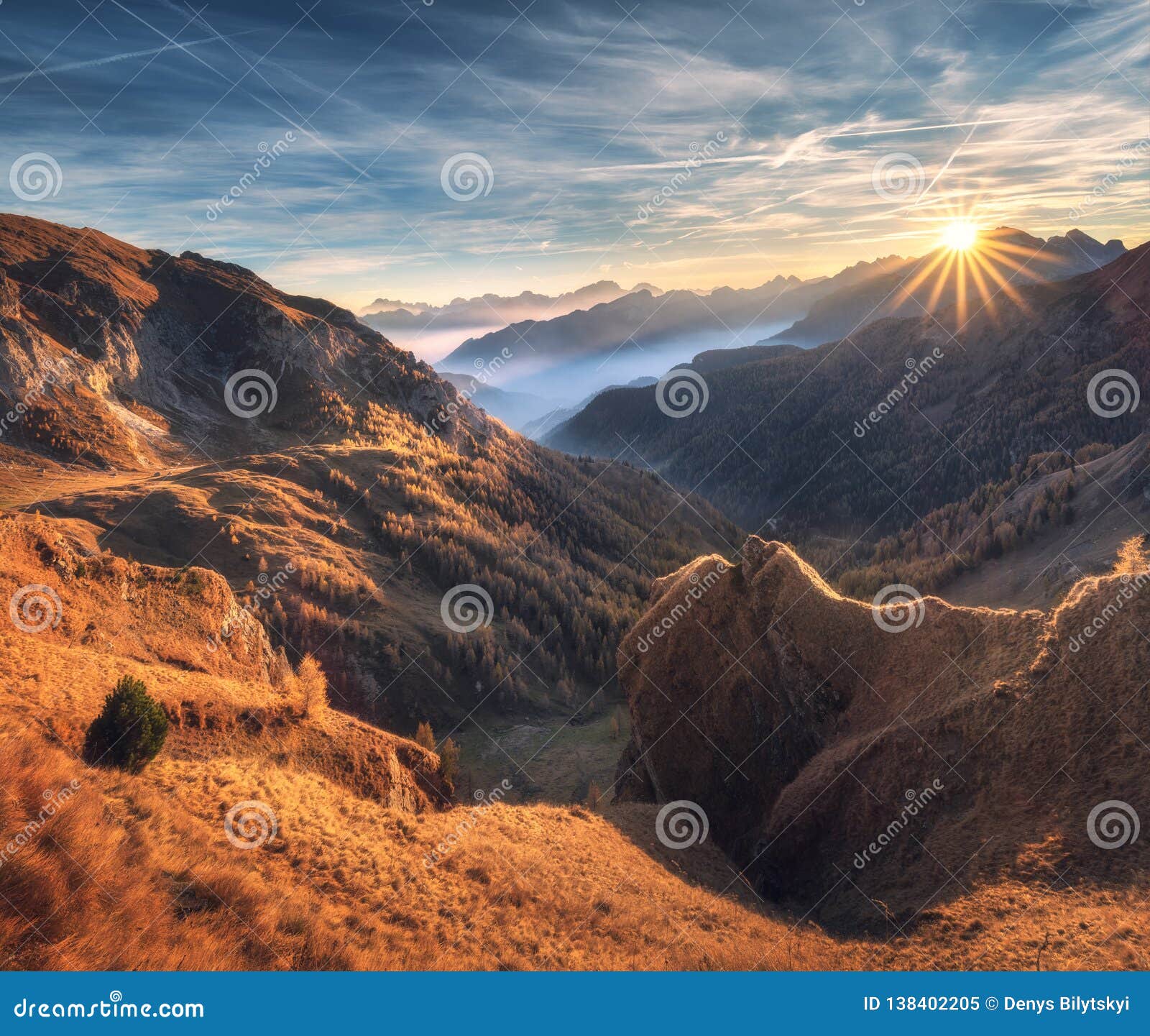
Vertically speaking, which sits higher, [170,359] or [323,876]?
[170,359]

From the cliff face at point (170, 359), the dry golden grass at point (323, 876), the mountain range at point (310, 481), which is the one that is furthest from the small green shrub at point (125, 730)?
the cliff face at point (170, 359)

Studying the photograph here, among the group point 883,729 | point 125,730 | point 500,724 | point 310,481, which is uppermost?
point 310,481

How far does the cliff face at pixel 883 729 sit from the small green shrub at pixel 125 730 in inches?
573

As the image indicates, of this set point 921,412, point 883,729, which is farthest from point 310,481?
point 921,412

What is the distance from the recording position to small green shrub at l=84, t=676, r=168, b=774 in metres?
10.6

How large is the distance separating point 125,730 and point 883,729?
17547 millimetres

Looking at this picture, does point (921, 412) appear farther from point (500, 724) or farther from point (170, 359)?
point (170, 359)

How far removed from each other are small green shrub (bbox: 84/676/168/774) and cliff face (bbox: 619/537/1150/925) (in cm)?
1455

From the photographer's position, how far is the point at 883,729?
1639 centimetres

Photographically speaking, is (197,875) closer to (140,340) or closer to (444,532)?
(444,532)

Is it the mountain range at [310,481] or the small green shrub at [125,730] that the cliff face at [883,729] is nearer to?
the small green shrub at [125,730]

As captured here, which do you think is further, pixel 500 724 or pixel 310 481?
pixel 310 481

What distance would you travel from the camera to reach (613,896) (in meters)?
12.1

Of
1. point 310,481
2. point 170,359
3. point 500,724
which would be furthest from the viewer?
point 170,359
